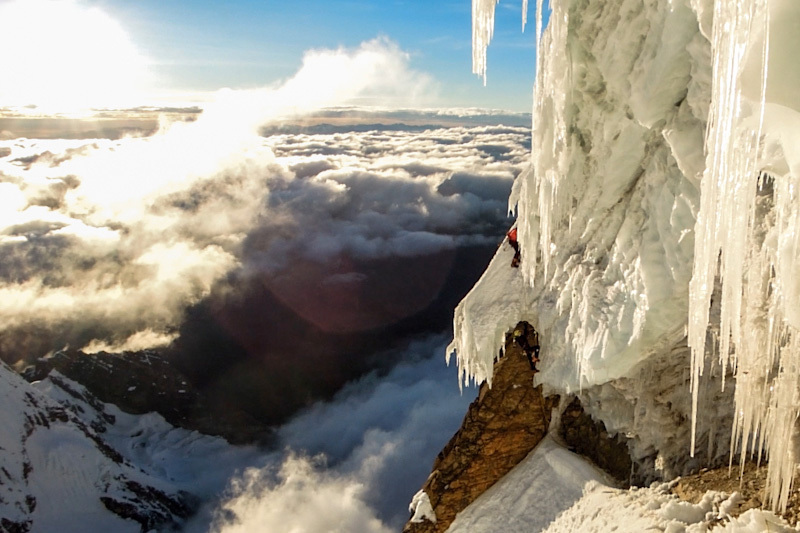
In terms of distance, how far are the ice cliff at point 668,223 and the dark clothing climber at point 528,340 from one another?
1.14 feet

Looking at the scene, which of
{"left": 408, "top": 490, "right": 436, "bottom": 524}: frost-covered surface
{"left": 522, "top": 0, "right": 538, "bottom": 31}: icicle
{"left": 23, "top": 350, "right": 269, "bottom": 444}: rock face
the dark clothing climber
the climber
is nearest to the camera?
{"left": 522, "top": 0, "right": 538, "bottom": 31}: icicle

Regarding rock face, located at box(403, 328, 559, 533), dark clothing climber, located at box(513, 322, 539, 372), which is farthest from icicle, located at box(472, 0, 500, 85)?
rock face, located at box(403, 328, 559, 533)

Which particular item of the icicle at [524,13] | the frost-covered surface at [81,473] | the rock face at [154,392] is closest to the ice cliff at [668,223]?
the icicle at [524,13]

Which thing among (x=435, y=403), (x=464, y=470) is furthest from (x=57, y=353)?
(x=464, y=470)

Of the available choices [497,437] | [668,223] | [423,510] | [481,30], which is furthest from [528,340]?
[481,30]

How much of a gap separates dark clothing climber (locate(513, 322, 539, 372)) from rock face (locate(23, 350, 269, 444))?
148260 millimetres

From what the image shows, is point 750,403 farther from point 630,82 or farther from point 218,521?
point 218,521

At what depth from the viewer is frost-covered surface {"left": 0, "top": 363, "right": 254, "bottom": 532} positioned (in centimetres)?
9512

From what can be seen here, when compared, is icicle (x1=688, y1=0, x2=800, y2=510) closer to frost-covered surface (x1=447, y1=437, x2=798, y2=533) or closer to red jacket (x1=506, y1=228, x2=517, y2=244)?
frost-covered surface (x1=447, y1=437, x2=798, y2=533)

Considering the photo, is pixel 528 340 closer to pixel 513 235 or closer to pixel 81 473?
pixel 513 235

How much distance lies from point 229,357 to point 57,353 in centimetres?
7696

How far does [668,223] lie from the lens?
848cm

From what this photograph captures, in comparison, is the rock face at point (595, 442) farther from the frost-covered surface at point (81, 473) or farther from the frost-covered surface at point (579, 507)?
the frost-covered surface at point (81, 473)

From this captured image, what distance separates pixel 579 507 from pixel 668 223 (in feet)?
24.7
